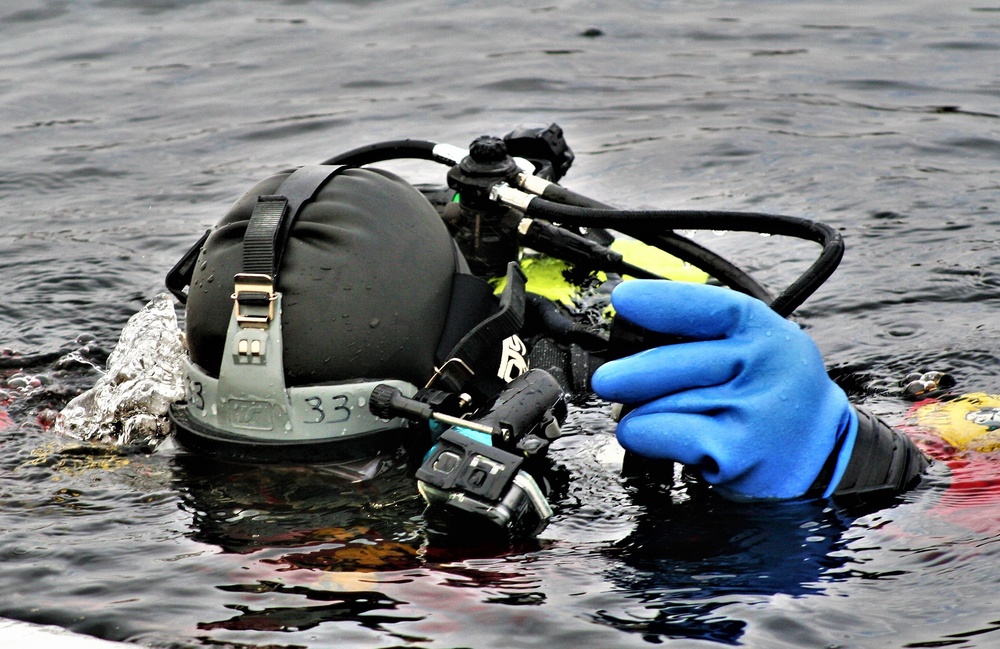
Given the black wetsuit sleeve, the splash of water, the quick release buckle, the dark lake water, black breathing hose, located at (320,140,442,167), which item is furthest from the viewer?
black breathing hose, located at (320,140,442,167)

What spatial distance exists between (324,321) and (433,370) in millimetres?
279

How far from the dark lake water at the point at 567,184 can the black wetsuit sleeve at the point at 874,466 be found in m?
0.06

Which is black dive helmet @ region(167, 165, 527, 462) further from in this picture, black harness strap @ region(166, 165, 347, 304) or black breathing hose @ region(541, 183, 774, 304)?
black breathing hose @ region(541, 183, 774, 304)

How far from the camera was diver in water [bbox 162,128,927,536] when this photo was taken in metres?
2.29

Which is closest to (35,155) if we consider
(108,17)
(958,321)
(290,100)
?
(290,100)

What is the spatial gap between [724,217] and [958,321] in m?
1.71

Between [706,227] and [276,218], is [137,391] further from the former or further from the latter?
[706,227]

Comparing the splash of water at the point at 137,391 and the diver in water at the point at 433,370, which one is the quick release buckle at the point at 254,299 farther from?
the splash of water at the point at 137,391

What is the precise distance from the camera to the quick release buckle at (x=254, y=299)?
2277 millimetres

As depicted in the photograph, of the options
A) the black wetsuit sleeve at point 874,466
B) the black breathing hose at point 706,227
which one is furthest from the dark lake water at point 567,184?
the black breathing hose at point 706,227

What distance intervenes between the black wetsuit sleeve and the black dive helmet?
2.57 feet

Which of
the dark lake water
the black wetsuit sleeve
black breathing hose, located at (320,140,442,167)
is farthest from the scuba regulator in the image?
black breathing hose, located at (320,140,442,167)

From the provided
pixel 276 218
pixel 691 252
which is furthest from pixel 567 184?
pixel 276 218

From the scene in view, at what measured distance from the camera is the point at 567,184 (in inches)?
216
